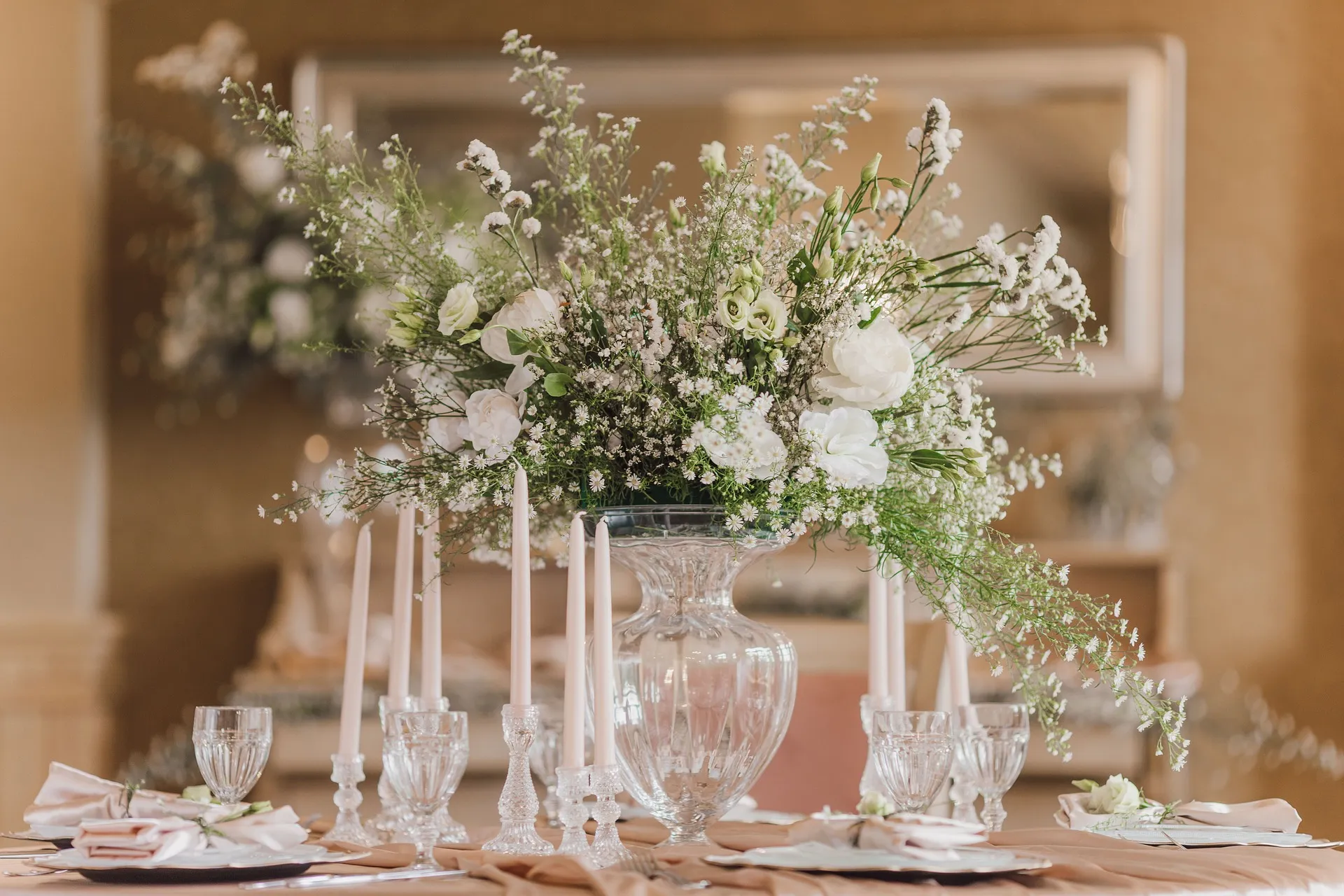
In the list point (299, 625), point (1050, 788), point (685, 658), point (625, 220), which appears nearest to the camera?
point (685, 658)

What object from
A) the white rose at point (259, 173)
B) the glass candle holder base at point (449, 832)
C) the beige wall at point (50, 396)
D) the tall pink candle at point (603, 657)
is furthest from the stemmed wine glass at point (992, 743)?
the beige wall at point (50, 396)

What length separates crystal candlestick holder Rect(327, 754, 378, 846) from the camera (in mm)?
1400

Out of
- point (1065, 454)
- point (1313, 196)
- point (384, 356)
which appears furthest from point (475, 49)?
point (384, 356)

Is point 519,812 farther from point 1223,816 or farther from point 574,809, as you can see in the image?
point 1223,816

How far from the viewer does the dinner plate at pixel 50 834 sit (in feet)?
4.30

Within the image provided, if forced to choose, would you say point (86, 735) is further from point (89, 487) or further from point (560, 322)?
point (560, 322)

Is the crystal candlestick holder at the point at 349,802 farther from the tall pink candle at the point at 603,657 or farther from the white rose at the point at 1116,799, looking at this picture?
the white rose at the point at 1116,799

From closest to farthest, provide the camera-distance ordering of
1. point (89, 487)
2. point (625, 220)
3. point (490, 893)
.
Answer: point (490, 893), point (625, 220), point (89, 487)

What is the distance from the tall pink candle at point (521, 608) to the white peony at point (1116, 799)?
613 mm

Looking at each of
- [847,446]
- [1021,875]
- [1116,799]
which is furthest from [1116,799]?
[847,446]

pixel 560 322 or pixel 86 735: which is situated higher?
pixel 560 322

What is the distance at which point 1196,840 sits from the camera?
4.33 feet

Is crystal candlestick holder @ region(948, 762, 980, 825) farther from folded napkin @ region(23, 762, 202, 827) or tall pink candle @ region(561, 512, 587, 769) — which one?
folded napkin @ region(23, 762, 202, 827)

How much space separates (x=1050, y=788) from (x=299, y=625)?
1809mm
